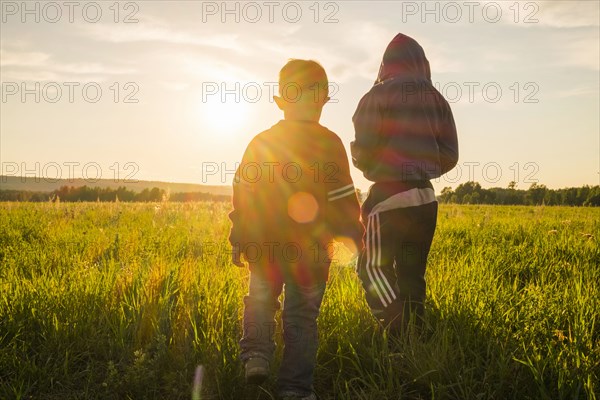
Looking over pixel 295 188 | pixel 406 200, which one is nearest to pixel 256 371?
pixel 295 188

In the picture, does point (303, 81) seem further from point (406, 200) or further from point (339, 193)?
point (406, 200)

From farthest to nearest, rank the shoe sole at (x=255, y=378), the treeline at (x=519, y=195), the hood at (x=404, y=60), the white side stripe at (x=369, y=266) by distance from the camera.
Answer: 1. the treeline at (x=519, y=195)
2. the hood at (x=404, y=60)
3. the white side stripe at (x=369, y=266)
4. the shoe sole at (x=255, y=378)

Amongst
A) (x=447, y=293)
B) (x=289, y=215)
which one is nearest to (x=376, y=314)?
(x=447, y=293)

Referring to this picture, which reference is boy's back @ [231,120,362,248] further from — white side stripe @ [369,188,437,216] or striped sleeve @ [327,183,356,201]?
white side stripe @ [369,188,437,216]

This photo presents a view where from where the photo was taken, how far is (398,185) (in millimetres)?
3268

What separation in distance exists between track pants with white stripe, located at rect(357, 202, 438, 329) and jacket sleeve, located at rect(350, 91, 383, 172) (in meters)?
0.41

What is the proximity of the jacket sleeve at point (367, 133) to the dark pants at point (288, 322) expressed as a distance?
994 millimetres

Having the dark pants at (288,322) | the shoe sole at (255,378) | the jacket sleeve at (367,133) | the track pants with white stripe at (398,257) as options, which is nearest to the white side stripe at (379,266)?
the track pants with white stripe at (398,257)

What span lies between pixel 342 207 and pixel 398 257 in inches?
31.0

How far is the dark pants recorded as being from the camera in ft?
8.46

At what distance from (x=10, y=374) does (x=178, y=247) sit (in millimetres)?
3442

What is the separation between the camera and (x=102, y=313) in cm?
332

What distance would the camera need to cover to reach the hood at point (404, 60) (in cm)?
343

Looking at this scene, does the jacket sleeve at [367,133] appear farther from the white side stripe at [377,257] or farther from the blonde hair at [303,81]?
the blonde hair at [303,81]
